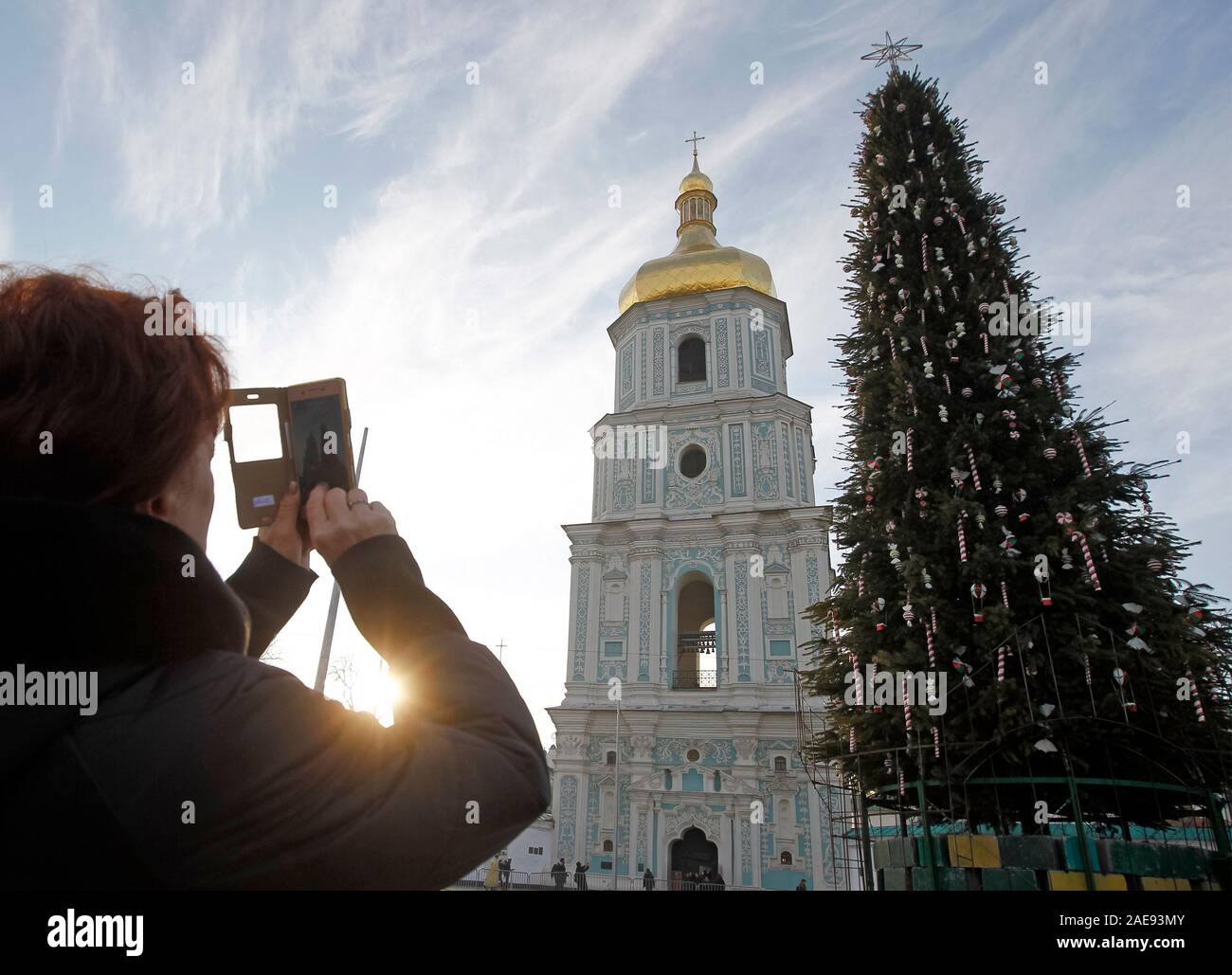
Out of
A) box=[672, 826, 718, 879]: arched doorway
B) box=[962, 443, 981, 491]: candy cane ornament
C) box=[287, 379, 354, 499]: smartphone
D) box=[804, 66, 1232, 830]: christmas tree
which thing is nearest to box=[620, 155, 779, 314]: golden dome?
box=[672, 826, 718, 879]: arched doorway

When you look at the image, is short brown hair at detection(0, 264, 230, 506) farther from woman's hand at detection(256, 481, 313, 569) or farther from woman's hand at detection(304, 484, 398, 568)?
woman's hand at detection(256, 481, 313, 569)

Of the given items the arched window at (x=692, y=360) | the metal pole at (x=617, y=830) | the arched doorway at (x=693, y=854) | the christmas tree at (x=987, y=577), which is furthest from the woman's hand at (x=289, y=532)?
the arched window at (x=692, y=360)

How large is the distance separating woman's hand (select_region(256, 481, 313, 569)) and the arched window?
28.3 m

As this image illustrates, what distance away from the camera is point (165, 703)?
89 centimetres

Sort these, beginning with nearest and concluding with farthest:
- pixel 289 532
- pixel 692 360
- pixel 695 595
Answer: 1. pixel 289 532
2. pixel 695 595
3. pixel 692 360

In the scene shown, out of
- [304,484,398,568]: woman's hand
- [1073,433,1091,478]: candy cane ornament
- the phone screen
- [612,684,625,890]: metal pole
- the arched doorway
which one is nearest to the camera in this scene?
[304,484,398,568]: woman's hand

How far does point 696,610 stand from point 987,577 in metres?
20.9

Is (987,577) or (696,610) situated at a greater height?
(696,610)

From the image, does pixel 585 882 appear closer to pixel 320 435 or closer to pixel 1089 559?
pixel 1089 559

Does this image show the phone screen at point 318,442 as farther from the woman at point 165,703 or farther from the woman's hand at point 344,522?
the woman at point 165,703

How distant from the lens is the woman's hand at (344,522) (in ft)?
4.16

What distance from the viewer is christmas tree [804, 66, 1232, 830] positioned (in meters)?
6.49

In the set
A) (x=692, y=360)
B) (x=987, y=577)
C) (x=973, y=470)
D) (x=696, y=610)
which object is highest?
(x=692, y=360)

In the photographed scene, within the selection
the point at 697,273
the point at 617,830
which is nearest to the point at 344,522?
the point at 617,830
